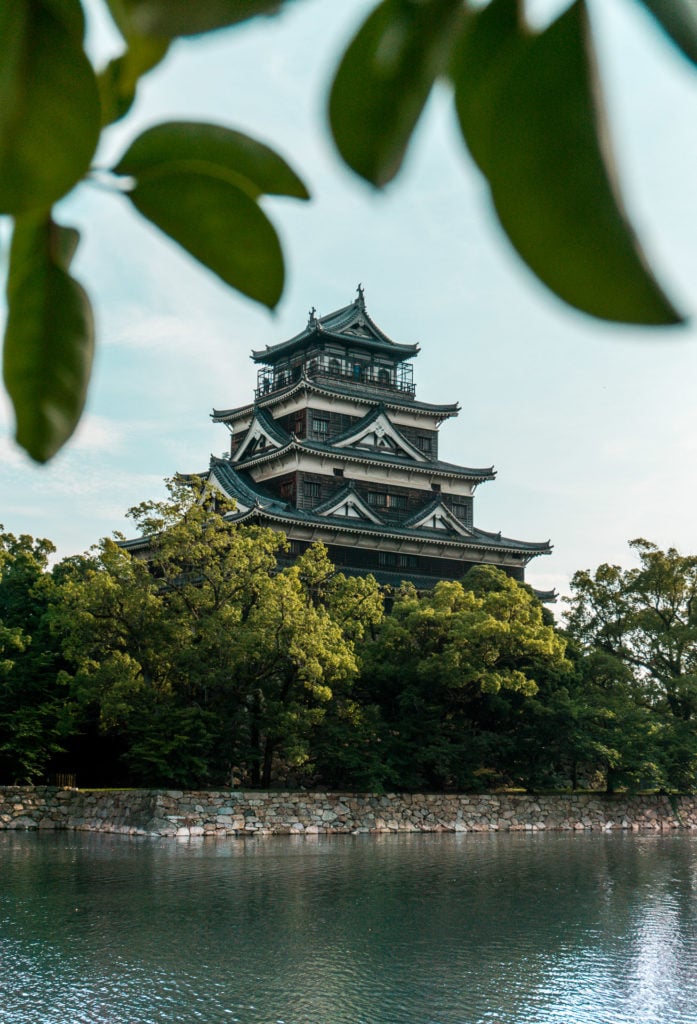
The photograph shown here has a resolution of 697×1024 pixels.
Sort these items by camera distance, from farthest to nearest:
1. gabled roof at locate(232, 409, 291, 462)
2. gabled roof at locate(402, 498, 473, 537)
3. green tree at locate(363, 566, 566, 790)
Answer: gabled roof at locate(232, 409, 291, 462)
gabled roof at locate(402, 498, 473, 537)
green tree at locate(363, 566, 566, 790)

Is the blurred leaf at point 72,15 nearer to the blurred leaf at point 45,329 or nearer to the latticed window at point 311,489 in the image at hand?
the blurred leaf at point 45,329

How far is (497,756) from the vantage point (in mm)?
20766

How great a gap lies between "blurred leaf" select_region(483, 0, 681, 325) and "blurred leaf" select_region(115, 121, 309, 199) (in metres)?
0.12

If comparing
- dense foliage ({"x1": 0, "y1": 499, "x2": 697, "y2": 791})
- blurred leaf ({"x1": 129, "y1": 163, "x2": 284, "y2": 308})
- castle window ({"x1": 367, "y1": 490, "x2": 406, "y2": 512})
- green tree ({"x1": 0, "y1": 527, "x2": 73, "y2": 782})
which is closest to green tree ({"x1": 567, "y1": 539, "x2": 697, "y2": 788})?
dense foliage ({"x1": 0, "y1": 499, "x2": 697, "y2": 791})

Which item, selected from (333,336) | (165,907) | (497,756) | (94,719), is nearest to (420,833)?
(497,756)

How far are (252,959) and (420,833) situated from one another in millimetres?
11392

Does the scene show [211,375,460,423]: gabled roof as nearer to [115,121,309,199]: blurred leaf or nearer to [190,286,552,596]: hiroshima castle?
[190,286,552,596]: hiroshima castle

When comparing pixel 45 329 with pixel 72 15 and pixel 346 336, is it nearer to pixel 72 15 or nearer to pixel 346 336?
pixel 72 15

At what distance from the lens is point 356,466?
2623cm

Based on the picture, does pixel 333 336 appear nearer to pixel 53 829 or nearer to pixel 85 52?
pixel 53 829

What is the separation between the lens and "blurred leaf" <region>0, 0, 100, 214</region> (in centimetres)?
27

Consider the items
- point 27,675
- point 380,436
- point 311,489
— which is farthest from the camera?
point 380,436

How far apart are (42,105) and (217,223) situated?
3.8 inches

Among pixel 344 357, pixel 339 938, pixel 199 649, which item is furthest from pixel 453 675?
pixel 344 357
